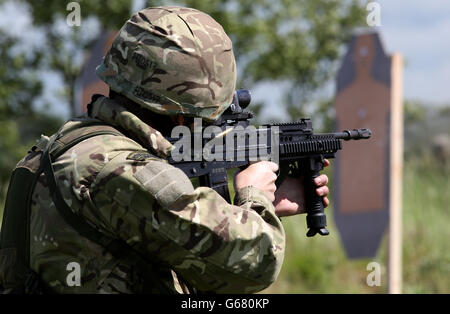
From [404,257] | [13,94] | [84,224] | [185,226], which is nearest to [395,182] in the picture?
[404,257]

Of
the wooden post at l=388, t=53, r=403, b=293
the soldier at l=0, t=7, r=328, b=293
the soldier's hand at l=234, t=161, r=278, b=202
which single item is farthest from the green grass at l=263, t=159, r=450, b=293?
the soldier at l=0, t=7, r=328, b=293

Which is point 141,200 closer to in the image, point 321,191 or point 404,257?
point 321,191

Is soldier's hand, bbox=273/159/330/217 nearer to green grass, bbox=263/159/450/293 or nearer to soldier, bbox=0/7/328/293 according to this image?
soldier, bbox=0/7/328/293

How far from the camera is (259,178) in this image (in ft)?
9.29

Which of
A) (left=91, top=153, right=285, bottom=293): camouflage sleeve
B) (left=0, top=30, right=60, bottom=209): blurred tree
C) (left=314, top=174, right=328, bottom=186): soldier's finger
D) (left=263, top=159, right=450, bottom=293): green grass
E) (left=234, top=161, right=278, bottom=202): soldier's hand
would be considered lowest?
(left=91, top=153, right=285, bottom=293): camouflage sleeve

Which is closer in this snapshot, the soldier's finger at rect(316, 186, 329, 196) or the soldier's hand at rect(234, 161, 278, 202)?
the soldier's hand at rect(234, 161, 278, 202)

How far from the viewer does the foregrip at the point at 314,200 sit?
3.39 metres

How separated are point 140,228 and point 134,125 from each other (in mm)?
392

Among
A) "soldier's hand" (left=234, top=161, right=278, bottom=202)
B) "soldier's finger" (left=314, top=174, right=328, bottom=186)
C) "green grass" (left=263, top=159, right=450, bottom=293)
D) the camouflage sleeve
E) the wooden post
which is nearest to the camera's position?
the camouflage sleeve

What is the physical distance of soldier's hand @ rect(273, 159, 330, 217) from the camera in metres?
3.38

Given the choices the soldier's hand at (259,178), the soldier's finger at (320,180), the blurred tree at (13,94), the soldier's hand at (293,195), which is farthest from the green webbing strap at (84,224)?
A: the blurred tree at (13,94)

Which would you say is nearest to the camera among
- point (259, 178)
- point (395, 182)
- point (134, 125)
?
point (134, 125)

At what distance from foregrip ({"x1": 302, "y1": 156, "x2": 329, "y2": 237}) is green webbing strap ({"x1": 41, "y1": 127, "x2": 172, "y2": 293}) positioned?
103cm
